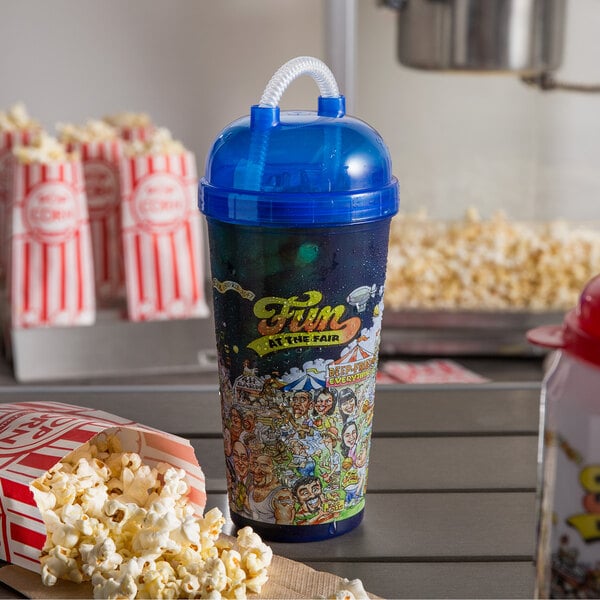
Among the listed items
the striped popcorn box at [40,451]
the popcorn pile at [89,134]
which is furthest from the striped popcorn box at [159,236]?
the striped popcorn box at [40,451]

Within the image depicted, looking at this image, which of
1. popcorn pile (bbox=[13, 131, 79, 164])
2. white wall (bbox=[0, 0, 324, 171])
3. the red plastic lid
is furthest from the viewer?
white wall (bbox=[0, 0, 324, 171])

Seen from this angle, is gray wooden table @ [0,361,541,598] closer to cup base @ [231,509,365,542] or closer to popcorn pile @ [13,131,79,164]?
cup base @ [231,509,365,542]

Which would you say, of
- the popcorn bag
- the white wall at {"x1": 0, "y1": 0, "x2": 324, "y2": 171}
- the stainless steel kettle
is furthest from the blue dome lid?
the white wall at {"x1": 0, "y1": 0, "x2": 324, "y2": 171}

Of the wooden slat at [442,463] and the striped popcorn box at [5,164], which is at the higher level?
the striped popcorn box at [5,164]

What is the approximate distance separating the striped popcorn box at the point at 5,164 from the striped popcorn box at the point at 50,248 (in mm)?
200

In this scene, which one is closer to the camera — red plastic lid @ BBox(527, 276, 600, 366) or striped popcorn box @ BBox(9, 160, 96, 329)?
red plastic lid @ BBox(527, 276, 600, 366)

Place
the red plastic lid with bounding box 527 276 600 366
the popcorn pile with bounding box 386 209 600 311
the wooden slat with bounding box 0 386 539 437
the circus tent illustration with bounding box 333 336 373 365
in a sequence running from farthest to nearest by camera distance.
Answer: the popcorn pile with bounding box 386 209 600 311
the wooden slat with bounding box 0 386 539 437
the circus tent illustration with bounding box 333 336 373 365
the red plastic lid with bounding box 527 276 600 366

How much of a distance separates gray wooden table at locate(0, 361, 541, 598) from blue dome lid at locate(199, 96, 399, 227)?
283 mm

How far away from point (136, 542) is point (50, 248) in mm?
1037

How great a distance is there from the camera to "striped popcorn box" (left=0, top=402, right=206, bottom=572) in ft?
2.58

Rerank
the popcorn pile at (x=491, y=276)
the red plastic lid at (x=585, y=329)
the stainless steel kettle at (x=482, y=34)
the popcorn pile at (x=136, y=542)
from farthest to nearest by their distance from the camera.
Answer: the popcorn pile at (x=491, y=276) → the stainless steel kettle at (x=482, y=34) → the popcorn pile at (x=136, y=542) → the red plastic lid at (x=585, y=329)

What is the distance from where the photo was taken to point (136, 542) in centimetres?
75

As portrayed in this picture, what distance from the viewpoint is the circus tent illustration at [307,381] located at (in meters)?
0.83

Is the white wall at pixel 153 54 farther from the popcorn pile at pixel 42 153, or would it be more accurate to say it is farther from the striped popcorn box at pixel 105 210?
the popcorn pile at pixel 42 153
